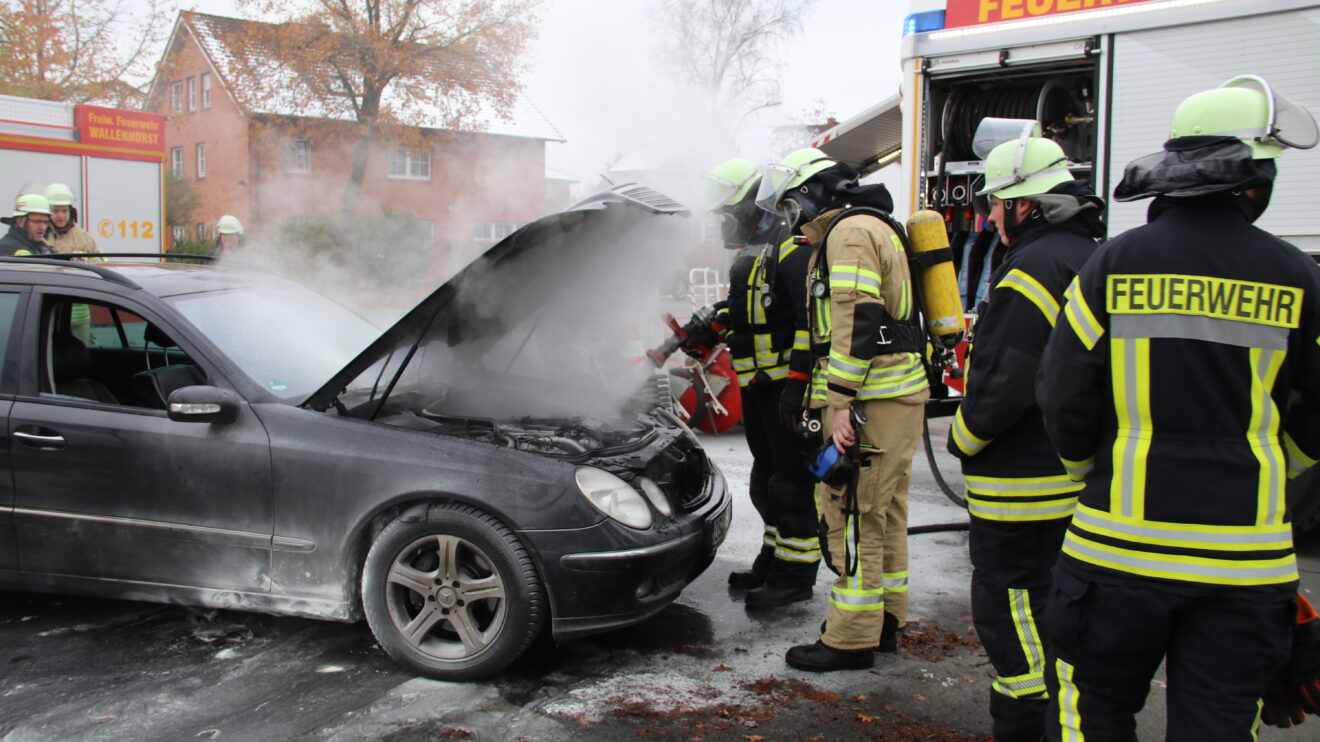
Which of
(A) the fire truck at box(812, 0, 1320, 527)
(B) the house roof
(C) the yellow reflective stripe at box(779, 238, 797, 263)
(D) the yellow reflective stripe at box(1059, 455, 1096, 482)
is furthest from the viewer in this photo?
(B) the house roof

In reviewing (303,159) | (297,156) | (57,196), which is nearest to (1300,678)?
(57,196)

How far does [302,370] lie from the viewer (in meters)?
3.98

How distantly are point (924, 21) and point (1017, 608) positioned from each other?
4557mm

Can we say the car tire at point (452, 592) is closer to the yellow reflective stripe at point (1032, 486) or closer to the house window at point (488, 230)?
the yellow reflective stripe at point (1032, 486)

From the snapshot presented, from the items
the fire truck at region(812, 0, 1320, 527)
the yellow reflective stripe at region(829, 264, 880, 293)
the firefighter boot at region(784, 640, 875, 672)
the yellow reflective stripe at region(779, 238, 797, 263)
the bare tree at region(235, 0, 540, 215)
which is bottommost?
the firefighter boot at region(784, 640, 875, 672)

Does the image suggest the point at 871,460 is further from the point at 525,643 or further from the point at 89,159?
the point at 89,159

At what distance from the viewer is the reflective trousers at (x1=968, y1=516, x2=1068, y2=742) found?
2.75 m

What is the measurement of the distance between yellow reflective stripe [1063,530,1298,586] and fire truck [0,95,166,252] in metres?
11.0

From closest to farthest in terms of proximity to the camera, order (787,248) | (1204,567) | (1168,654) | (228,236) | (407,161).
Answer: (1204,567) < (1168,654) < (787,248) < (228,236) < (407,161)

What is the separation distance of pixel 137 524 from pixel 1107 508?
3417 mm

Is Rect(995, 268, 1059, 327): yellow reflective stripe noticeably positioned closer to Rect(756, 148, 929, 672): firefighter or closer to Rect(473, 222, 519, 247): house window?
Rect(756, 148, 929, 672): firefighter

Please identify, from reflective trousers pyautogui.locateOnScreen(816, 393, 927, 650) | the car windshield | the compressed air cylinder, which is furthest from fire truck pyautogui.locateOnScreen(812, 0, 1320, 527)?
the car windshield

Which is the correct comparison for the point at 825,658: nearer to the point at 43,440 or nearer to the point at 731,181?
the point at 731,181

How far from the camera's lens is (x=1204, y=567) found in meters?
1.92
